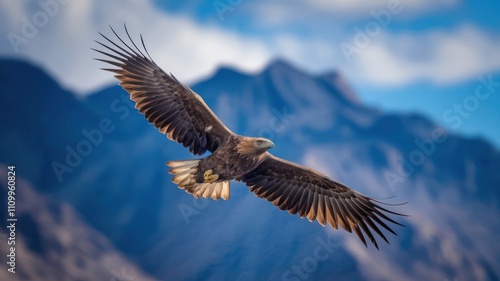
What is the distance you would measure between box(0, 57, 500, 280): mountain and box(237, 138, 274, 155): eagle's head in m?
5.18

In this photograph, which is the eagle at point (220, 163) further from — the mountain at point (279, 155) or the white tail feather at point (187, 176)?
the mountain at point (279, 155)

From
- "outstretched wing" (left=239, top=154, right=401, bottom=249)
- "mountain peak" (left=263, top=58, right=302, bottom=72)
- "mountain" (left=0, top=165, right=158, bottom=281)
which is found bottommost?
"mountain" (left=0, top=165, right=158, bottom=281)

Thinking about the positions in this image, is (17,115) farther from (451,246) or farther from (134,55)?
(451,246)

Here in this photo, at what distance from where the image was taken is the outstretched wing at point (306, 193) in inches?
261

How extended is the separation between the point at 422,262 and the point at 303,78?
5642 mm

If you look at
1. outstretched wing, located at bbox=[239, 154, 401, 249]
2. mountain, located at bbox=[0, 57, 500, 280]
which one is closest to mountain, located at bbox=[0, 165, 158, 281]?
mountain, located at bbox=[0, 57, 500, 280]

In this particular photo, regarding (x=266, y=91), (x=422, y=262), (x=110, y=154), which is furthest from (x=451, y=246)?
(x=110, y=154)

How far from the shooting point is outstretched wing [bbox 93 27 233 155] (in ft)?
20.6

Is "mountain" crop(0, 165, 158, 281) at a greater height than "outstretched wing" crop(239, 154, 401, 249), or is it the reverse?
"outstretched wing" crop(239, 154, 401, 249)

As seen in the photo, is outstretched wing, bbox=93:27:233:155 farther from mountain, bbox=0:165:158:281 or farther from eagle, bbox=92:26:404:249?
mountain, bbox=0:165:158:281

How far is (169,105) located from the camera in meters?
6.36

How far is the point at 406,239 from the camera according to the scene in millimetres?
12914

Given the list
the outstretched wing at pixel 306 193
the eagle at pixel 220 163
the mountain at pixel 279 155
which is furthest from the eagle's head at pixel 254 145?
the mountain at pixel 279 155

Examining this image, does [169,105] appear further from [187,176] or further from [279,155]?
[279,155]
